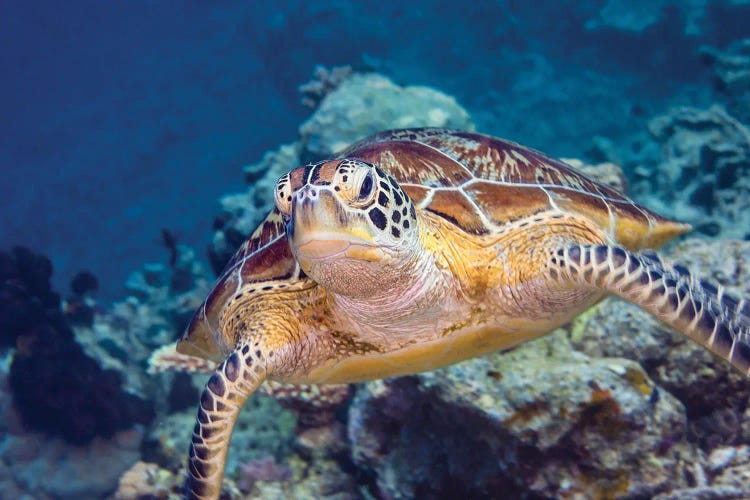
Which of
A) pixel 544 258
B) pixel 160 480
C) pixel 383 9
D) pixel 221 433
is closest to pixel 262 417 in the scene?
pixel 160 480

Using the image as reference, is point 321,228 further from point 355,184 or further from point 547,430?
point 547,430

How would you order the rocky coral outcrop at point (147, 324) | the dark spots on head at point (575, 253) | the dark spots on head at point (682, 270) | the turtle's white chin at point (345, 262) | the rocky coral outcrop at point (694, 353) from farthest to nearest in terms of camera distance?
the rocky coral outcrop at point (147, 324) → the rocky coral outcrop at point (694, 353) → the dark spots on head at point (682, 270) → the dark spots on head at point (575, 253) → the turtle's white chin at point (345, 262)

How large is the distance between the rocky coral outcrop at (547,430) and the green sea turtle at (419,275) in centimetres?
40

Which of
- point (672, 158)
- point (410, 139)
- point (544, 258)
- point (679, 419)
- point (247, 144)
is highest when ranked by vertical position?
point (247, 144)

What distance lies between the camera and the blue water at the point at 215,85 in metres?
23.9

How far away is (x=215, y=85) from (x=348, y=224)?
44.7 meters

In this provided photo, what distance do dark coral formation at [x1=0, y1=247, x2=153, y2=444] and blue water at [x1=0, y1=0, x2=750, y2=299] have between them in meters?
13.6

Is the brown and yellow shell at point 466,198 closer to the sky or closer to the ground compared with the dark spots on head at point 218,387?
closer to the sky

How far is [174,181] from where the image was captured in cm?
4262

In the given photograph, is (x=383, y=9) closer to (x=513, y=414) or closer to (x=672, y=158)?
(x=672, y=158)

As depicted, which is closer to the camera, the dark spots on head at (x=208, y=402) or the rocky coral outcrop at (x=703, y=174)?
the dark spots on head at (x=208, y=402)

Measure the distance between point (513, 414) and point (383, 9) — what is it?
3257cm

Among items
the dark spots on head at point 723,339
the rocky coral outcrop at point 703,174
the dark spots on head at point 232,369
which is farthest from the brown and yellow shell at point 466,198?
the rocky coral outcrop at point 703,174

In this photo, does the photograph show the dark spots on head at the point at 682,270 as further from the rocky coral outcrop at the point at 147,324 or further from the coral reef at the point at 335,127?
the rocky coral outcrop at the point at 147,324
